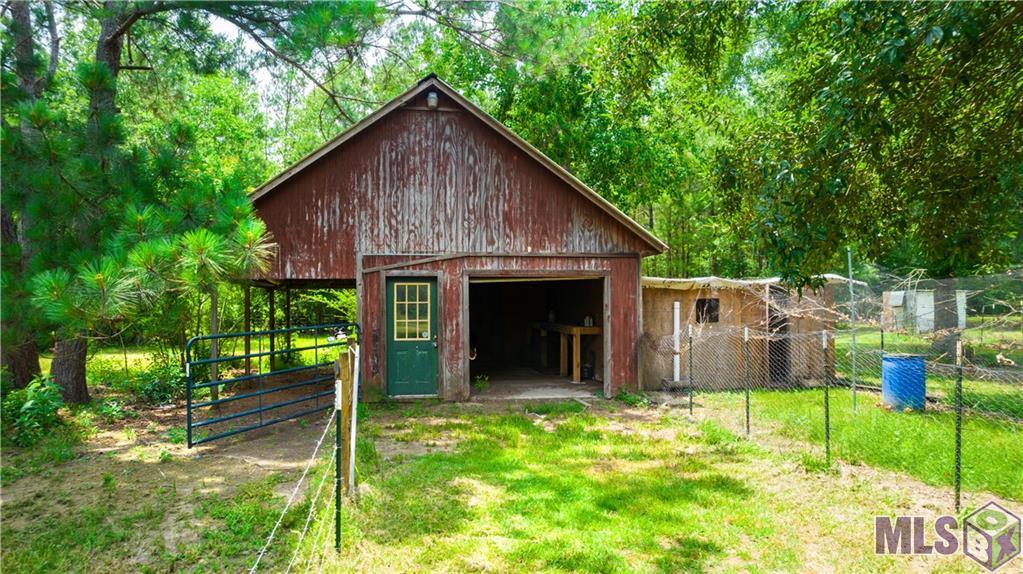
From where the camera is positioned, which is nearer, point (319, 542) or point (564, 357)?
point (319, 542)

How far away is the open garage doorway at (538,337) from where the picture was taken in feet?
40.7

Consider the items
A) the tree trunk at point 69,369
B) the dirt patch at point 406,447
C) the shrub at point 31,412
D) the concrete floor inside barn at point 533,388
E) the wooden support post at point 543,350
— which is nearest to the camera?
the dirt patch at point 406,447

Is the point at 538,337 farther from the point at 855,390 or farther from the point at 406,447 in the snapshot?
the point at 406,447

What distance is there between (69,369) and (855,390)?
43.1 feet

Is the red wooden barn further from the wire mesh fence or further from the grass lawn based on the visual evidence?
the grass lawn

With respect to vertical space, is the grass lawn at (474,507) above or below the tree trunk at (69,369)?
below

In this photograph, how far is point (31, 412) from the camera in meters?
8.25

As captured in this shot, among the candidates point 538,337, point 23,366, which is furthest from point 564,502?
point 538,337

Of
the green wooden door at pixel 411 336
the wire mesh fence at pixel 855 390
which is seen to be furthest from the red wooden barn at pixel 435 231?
the wire mesh fence at pixel 855 390

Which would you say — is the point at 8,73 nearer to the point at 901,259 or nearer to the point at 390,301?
the point at 390,301

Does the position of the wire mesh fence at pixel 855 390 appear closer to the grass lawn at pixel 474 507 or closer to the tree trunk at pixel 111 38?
the grass lawn at pixel 474 507

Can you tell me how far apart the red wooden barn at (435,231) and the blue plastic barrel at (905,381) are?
423cm

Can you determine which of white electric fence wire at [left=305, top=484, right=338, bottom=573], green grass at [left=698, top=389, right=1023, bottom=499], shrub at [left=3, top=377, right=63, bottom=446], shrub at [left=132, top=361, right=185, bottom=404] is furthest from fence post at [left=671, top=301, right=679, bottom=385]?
shrub at [left=3, top=377, right=63, bottom=446]

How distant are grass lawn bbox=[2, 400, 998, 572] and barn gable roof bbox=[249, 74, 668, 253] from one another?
171 inches
